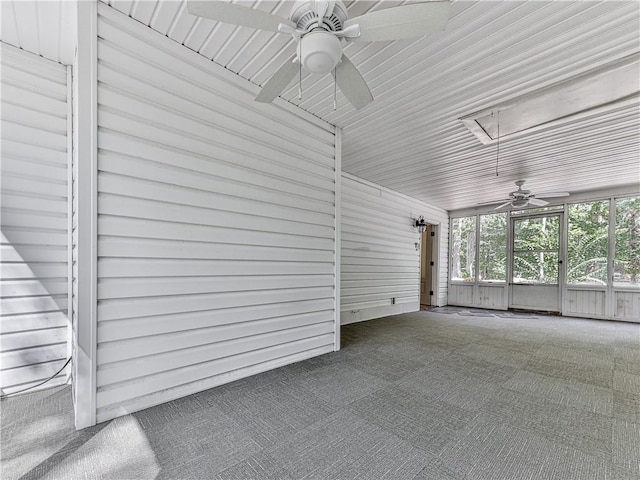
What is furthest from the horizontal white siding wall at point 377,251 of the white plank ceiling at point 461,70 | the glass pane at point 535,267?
the glass pane at point 535,267

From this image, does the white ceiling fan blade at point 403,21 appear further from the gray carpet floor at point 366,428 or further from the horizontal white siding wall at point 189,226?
the gray carpet floor at point 366,428

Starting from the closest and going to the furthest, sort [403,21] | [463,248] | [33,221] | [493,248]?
1. [403,21]
2. [33,221]
3. [493,248]
4. [463,248]

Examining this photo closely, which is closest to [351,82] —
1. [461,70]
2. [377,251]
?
[461,70]

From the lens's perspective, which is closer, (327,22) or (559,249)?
(327,22)

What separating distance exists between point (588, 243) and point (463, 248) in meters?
2.55

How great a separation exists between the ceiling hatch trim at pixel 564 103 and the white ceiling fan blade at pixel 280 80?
222 cm

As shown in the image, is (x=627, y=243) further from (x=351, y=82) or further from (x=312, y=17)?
(x=312, y=17)

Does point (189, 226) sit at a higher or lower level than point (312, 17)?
lower

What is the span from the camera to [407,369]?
2887 mm

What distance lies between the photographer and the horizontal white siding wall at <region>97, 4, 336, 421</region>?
196 centimetres

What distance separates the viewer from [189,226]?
2.30 meters

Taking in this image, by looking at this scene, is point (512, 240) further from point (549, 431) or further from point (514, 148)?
point (549, 431)

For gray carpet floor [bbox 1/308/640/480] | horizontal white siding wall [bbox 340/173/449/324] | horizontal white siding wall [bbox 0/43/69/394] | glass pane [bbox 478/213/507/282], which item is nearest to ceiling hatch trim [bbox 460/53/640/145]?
horizontal white siding wall [bbox 340/173/449/324]

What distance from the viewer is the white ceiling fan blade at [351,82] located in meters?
1.82
